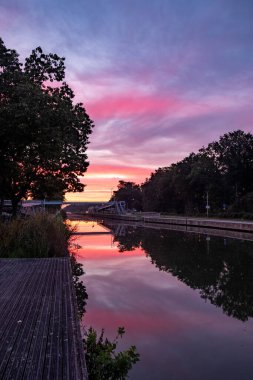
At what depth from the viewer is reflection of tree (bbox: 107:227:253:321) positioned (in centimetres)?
1016

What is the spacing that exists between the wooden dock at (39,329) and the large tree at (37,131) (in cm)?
812

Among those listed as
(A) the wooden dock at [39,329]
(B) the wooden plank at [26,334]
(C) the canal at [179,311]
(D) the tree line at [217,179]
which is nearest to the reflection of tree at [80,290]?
(C) the canal at [179,311]

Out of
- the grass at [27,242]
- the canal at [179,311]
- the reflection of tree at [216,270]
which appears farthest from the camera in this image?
the grass at [27,242]

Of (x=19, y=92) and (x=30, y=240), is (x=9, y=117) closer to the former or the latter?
(x=19, y=92)

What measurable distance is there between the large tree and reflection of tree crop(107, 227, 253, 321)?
6219mm

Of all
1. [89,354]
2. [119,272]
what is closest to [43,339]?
[89,354]

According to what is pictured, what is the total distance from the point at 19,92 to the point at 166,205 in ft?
253

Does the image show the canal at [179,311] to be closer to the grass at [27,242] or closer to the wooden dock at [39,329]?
the wooden dock at [39,329]

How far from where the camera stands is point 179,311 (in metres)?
9.13

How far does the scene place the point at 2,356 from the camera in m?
3.96

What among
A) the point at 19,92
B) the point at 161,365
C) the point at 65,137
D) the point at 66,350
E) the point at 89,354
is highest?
the point at 19,92

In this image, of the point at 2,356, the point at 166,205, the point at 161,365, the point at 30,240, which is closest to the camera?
the point at 2,356

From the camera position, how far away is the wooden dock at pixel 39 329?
3680mm

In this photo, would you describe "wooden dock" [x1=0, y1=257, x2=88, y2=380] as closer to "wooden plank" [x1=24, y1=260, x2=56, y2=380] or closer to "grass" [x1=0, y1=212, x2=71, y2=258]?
"wooden plank" [x1=24, y1=260, x2=56, y2=380]
